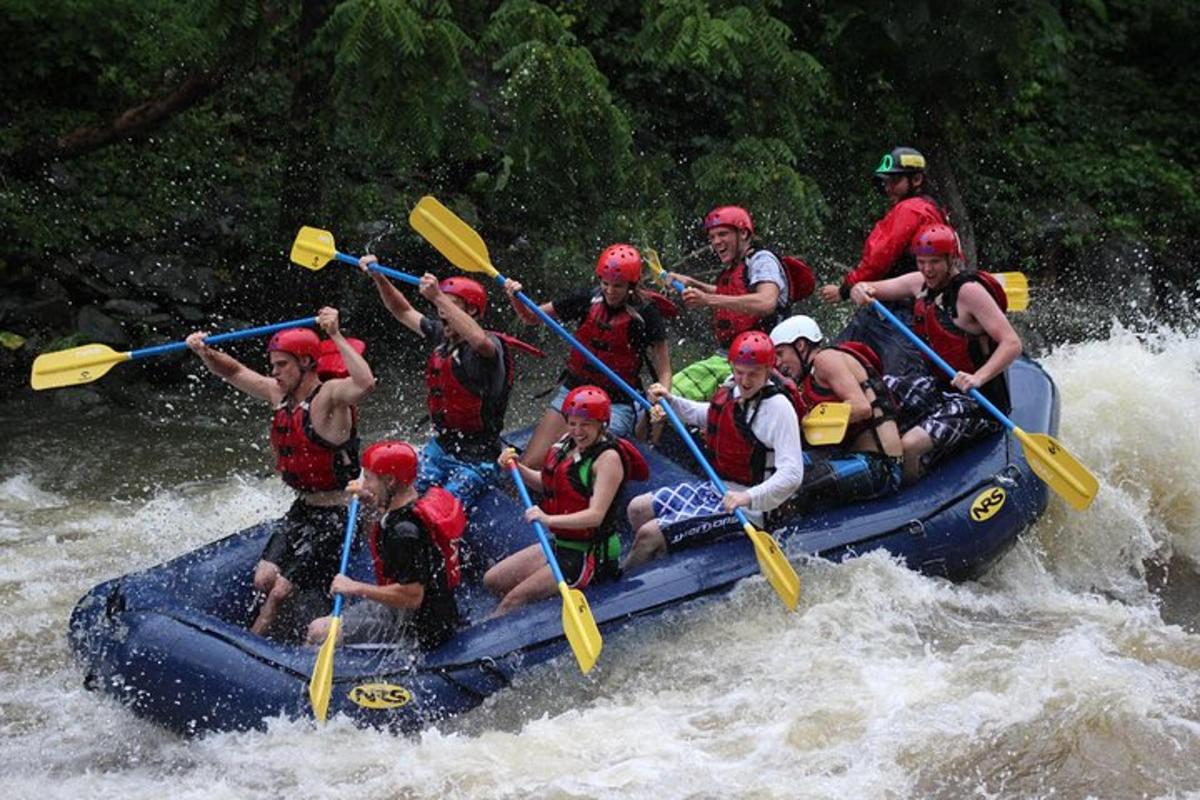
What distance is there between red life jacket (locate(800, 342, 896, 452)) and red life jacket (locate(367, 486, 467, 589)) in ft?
5.87

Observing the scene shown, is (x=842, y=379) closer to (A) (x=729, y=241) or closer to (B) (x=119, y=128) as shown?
(A) (x=729, y=241)

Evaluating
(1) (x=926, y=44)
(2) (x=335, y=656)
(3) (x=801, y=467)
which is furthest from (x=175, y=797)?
(1) (x=926, y=44)

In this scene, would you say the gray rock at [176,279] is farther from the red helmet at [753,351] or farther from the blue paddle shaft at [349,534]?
the red helmet at [753,351]

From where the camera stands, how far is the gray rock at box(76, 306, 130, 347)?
10609 mm

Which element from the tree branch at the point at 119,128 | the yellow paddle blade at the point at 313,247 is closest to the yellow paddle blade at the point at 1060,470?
the yellow paddle blade at the point at 313,247

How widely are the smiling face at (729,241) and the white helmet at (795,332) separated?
1.68 feet

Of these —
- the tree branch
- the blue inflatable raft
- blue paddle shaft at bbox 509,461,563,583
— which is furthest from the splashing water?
the tree branch

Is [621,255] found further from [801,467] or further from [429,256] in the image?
[429,256]

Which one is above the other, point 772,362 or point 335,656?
point 772,362

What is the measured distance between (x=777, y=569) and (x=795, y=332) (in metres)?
1.17

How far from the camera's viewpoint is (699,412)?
686 cm

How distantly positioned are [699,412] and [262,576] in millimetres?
1942

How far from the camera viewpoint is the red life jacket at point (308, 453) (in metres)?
6.12

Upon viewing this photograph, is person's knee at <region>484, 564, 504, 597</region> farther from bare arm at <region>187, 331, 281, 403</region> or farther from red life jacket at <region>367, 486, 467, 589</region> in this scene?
bare arm at <region>187, 331, 281, 403</region>
